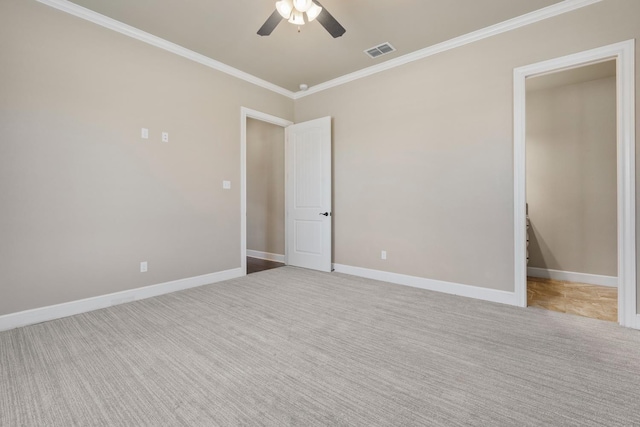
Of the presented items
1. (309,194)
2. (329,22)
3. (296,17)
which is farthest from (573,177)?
(296,17)

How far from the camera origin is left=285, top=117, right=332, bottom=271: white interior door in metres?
4.55

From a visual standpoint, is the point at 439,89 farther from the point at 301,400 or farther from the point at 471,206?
the point at 301,400

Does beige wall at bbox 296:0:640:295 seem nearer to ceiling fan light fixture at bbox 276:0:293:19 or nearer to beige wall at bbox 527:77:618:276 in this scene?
beige wall at bbox 527:77:618:276

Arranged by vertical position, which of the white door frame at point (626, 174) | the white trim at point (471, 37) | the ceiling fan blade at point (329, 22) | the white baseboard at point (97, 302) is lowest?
the white baseboard at point (97, 302)

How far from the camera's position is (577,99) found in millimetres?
4102

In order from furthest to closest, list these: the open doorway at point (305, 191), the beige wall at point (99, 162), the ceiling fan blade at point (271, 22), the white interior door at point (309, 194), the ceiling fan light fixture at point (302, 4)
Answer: the white interior door at point (309, 194), the open doorway at point (305, 191), the beige wall at point (99, 162), the ceiling fan blade at point (271, 22), the ceiling fan light fixture at point (302, 4)

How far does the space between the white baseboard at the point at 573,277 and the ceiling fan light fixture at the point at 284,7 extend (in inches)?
192

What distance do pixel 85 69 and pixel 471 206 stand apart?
173 inches

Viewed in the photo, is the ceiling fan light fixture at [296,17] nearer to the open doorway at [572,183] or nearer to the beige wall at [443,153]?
the beige wall at [443,153]

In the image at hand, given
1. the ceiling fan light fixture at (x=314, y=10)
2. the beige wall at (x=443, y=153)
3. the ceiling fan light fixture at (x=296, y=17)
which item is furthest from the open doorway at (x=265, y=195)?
the ceiling fan light fixture at (x=314, y=10)

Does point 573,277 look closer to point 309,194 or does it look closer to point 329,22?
point 309,194

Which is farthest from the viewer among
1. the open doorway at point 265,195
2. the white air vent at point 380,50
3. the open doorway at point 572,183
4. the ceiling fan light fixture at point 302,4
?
the open doorway at point 265,195

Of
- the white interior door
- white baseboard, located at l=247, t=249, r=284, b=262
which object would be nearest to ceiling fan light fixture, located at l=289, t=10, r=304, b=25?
the white interior door

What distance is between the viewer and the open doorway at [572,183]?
388cm
